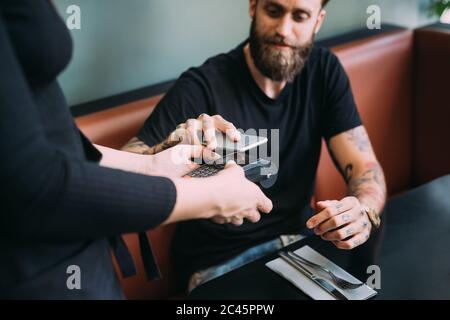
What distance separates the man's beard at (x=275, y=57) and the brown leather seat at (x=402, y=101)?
265mm

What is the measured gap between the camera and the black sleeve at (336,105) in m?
1.23

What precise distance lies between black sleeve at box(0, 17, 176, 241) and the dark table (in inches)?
14.0

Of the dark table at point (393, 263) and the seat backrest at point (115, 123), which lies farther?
the seat backrest at point (115, 123)

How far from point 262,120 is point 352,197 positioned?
0.25 metres

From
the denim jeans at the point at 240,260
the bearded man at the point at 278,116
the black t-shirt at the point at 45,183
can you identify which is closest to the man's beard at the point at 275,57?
the bearded man at the point at 278,116

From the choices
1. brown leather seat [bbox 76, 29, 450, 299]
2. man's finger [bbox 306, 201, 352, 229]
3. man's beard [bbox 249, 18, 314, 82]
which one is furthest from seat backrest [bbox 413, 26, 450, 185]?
man's finger [bbox 306, 201, 352, 229]

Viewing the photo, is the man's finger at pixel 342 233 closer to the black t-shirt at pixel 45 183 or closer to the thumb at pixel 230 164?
the thumb at pixel 230 164

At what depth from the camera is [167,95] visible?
44.7 inches

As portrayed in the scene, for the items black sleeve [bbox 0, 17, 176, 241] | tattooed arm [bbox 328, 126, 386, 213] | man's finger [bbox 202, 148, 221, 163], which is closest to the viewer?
black sleeve [bbox 0, 17, 176, 241]

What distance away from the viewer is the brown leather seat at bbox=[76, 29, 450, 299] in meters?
1.49

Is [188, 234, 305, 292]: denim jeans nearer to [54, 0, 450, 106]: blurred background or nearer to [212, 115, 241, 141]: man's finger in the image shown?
[212, 115, 241, 141]: man's finger

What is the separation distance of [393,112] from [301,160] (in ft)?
1.80
